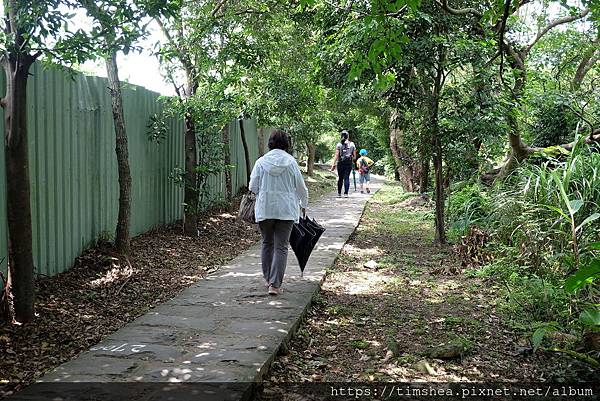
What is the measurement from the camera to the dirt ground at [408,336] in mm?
3816

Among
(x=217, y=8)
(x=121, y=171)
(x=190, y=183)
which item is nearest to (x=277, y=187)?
(x=121, y=171)

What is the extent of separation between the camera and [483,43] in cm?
759

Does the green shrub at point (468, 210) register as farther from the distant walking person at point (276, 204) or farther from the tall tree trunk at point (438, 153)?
the distant walking person at point (276, 204)

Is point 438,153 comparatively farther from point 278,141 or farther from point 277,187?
point 277,187

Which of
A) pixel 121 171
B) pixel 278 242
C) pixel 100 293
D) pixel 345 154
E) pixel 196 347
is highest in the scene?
pixel 345 154

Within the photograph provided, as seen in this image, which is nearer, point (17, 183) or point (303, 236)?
point (17, 183)

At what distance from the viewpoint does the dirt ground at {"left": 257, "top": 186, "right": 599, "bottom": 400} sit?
382 centimetres

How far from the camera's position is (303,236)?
5.93m

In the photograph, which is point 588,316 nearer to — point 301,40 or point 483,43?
point 483,43

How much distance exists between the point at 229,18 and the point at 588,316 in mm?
7020

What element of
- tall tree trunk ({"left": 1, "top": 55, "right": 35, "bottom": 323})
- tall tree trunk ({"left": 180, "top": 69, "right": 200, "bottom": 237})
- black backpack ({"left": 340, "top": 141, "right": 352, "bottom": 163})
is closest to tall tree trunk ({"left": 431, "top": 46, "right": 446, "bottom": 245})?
tall tree trunk ({"left": 180, "top": 69, "right": 200, "bottom": 237})

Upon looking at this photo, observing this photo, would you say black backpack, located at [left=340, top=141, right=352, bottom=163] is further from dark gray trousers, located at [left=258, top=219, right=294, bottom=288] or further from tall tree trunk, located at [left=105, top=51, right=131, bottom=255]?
dark gray trousers, located at [left=258, top=219, right=294, bottom=288]

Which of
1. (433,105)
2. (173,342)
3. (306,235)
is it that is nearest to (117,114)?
(306,235)

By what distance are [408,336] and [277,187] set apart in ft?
6.14
